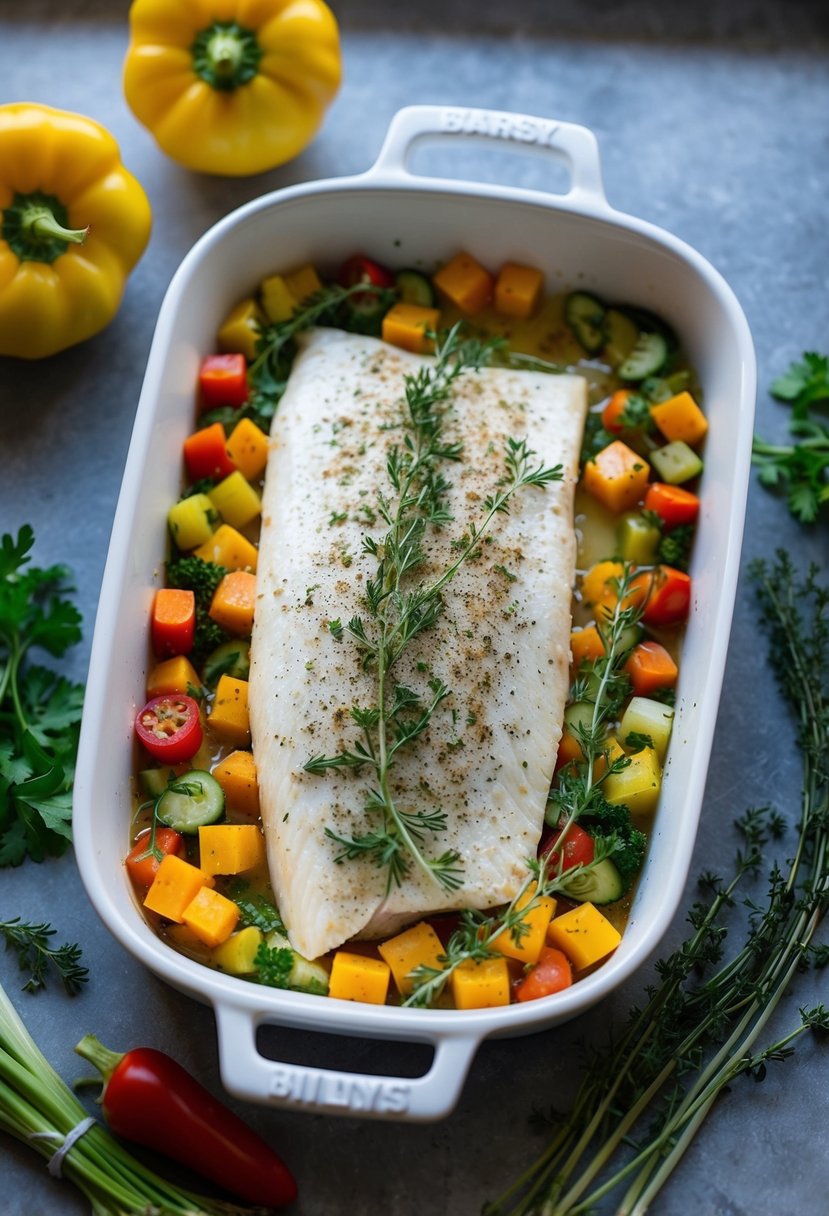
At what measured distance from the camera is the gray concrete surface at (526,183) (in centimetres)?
265

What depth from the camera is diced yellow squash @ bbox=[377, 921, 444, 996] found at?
8.48 feet

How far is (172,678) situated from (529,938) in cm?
99

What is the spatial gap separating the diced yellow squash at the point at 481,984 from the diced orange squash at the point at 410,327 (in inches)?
62.5

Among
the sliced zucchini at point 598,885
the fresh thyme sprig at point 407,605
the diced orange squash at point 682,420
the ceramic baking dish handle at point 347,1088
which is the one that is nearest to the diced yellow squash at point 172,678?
the fresh thyme sprig at point 407,605

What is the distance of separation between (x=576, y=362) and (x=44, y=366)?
1.47m

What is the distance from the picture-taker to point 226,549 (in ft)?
9.95

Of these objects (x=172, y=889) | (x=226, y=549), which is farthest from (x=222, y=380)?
(x=172, y=889)

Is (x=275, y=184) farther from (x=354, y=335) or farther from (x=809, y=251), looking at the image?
(x=809, y=251)

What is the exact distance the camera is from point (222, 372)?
3146 mm

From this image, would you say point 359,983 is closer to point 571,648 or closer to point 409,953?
point 409,953

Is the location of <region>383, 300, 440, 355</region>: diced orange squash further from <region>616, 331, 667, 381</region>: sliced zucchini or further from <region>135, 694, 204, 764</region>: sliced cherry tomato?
<region>135, 694, 204, 764</region>: sliced cherry tomato

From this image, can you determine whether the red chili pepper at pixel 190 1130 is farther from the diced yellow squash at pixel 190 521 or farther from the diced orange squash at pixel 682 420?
the diced orange squash at pixel 682 420

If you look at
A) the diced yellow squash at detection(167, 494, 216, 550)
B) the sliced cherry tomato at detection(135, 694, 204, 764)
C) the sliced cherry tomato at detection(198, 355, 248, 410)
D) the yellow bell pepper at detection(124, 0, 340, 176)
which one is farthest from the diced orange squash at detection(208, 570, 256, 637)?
the yellow bell pepper at detection(124, 0, 340, 176)

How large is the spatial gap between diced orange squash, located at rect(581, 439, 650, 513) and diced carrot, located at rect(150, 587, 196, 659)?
105cm
